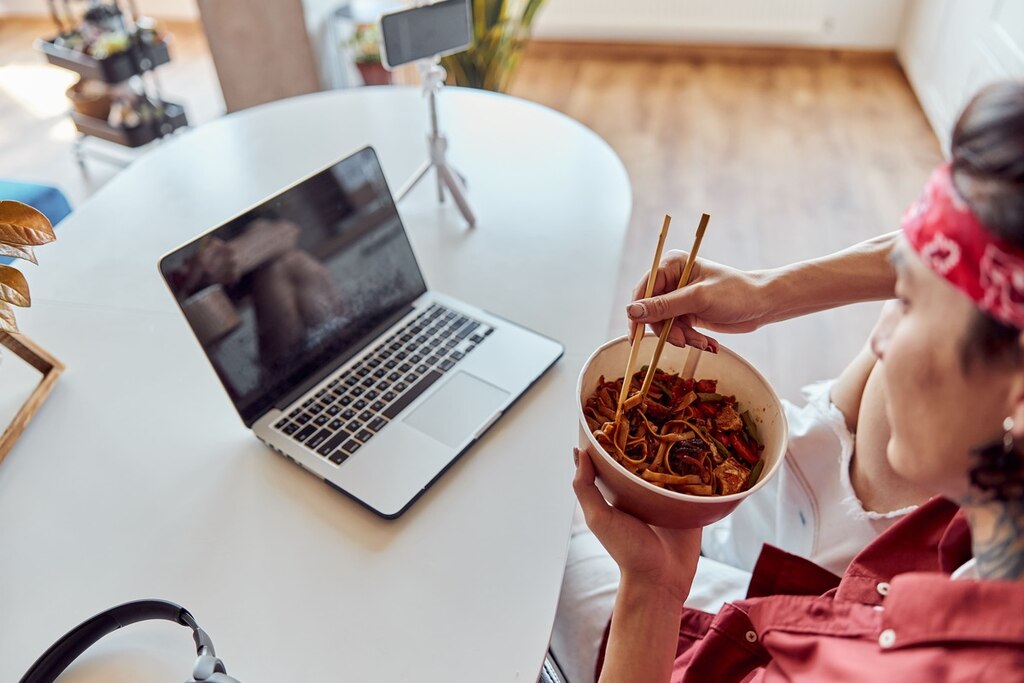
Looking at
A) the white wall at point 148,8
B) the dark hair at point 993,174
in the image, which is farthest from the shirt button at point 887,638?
the white wall at point 148,8

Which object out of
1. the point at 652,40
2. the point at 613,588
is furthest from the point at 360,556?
the point at 652,40

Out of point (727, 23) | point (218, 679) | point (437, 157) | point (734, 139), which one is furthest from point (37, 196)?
point (727, 23)

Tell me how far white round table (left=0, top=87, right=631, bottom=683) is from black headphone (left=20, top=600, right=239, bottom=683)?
2cm

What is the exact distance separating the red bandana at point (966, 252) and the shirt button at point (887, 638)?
0.31m

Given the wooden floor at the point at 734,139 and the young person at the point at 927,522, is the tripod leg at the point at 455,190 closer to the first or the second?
the young person at the point at 927,522

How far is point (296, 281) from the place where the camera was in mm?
939

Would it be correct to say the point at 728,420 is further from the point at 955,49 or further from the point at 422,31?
the point at 955,49

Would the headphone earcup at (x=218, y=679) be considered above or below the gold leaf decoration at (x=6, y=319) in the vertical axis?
below

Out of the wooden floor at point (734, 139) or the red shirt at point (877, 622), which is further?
the wooden floor at point (734, 139)

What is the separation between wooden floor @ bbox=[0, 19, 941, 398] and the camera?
2.56m

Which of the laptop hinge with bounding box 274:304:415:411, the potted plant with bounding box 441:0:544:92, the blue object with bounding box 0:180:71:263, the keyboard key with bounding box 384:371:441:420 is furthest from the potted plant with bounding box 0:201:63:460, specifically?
the potted plant with bounding box 441:0:544:92

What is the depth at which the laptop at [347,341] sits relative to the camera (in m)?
0.86

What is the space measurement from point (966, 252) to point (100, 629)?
0.81 meters

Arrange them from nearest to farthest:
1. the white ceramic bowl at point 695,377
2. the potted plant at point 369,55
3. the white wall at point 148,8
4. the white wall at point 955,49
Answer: the white ceramic bowl at point 695,377, the white wall at point 955,49, the potted plant at point 369,55, the white wall at point 148,8
